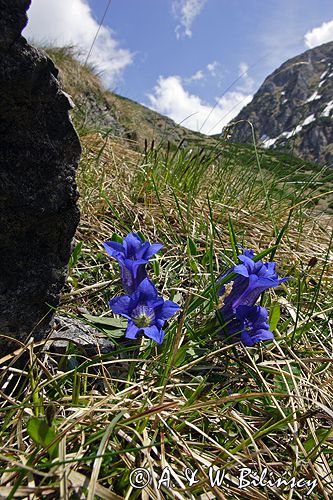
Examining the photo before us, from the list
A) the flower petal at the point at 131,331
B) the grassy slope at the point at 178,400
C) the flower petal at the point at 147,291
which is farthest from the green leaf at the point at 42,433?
the flower petal at the point at 147,291

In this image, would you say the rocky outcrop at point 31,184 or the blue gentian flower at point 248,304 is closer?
the rocky outcrop at point 31,184

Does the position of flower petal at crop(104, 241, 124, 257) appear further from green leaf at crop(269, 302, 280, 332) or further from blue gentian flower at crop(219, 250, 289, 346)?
green leaf at crop(269, 302, 280, 332)

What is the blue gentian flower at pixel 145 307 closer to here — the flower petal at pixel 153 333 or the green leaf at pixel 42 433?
the flower petal at pixel 153 333

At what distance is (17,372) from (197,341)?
22.5 inches

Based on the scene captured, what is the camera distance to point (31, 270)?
54.6 inches

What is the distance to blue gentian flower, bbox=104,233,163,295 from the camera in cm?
148

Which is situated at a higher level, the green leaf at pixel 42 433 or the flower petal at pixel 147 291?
the flower petal at pixel 147 291

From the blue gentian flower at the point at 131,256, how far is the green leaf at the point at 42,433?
0.57 m

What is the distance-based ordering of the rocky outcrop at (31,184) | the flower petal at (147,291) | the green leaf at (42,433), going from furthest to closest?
the flower petal at (147,291) < the rocky outcrop at (31,184) < the green leaf at (42,433)

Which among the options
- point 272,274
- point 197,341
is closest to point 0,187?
point 197,341

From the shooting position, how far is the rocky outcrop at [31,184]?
1162 millimetres

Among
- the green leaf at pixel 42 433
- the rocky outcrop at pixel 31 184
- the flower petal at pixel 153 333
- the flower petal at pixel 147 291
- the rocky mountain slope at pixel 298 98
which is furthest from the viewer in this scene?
the rocky mountain slope at pixel 298 98

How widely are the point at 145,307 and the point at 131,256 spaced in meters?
0.19

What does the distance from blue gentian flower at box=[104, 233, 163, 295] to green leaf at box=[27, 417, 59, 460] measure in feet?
1.86
